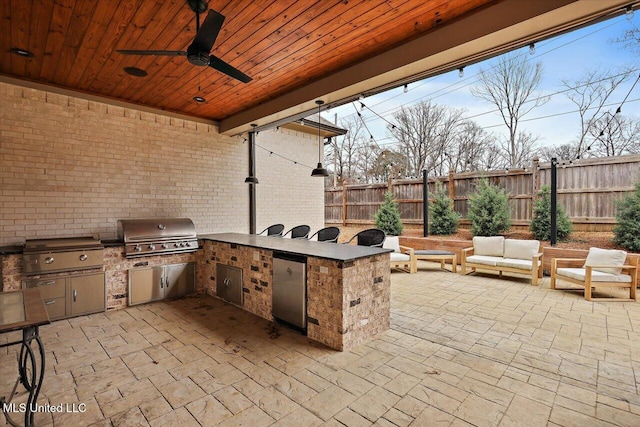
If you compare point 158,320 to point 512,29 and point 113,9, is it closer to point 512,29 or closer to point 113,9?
point 113,9

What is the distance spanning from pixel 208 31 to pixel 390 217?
6.51 m

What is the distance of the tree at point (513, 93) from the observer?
8562mm

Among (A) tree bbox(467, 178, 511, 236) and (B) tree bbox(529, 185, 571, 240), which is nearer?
(B) tree bbox(529, 185, 571, 240)

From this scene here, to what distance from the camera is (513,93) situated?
8.87m

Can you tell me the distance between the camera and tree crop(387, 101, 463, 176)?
34.8 ft

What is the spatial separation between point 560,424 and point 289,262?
7.75ft

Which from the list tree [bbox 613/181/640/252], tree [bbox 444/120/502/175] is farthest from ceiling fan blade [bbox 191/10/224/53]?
tree [bbox 444/120/502/175]

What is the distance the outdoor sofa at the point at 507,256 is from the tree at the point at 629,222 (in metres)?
1.15

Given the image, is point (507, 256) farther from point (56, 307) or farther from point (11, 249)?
point (11, 249)

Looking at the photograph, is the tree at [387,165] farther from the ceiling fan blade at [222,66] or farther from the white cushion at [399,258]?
the ceiling fan blade at [222,66]

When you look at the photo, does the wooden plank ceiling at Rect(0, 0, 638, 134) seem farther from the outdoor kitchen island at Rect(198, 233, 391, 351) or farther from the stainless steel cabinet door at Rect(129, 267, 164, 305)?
the stainless steel cabinet door at Rect(129, 267, 164, 305)

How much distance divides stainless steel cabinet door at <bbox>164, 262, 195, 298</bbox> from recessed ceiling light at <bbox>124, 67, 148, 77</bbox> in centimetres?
259

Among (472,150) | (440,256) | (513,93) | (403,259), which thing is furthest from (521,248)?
(472,150)

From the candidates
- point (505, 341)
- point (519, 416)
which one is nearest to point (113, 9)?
point (519, 416)
